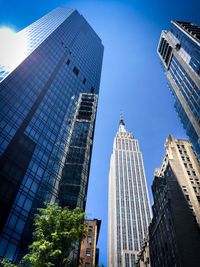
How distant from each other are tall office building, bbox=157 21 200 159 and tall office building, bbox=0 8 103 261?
30.0m

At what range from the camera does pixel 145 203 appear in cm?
17238

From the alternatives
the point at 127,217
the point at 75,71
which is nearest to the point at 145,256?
the point at 75,71

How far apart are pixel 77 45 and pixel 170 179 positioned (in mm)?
70391

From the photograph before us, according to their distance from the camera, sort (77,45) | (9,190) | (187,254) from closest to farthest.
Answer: (9,190) < (187,254) < (77,45)

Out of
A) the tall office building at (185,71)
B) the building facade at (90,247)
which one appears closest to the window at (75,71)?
the tall office building at (185,71)

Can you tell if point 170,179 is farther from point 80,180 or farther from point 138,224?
point 138,224

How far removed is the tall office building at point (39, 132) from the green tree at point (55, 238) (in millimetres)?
15304

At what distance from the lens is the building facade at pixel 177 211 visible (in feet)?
180

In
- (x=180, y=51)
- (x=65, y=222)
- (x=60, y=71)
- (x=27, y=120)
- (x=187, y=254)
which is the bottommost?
(x=65, y=222)

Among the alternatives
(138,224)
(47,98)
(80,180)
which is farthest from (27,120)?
(138,224)

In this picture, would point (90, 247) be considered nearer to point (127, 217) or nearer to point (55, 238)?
point (55, 238)

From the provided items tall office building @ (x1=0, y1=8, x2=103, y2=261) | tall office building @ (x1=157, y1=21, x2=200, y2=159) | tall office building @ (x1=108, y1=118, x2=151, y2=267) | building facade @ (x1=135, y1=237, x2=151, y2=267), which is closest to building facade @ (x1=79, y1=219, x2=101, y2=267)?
tall office building @ (x1=0, y1=8, x2=103, y2=261)

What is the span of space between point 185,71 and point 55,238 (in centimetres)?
7556

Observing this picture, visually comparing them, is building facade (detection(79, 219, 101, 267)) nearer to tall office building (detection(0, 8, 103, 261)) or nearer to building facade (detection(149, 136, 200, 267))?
tall office building (detection(0, 8, 103, 261))
